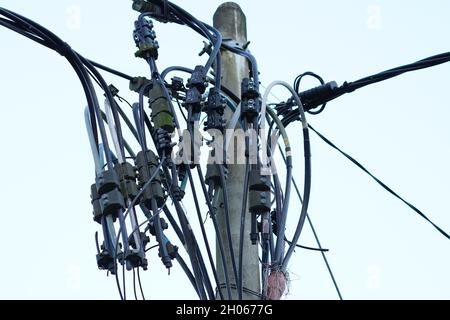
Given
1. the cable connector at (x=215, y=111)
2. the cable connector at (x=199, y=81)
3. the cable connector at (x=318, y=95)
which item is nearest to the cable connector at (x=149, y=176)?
the cable connector at (x=215, y=111)

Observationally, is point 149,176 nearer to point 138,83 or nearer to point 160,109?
point 160,109

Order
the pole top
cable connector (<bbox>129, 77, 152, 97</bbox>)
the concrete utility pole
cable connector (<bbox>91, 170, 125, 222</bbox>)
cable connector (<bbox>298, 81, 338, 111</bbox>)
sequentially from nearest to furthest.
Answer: cable connector (<bbox>91, 170, 125, 222</bbox>) < the concrete utility pole < cable connector (<bbox>129, 77, 152, 97</bbox>) < the pole top < cable connector (<bbox>298, 81, 338, 111</bbox>)

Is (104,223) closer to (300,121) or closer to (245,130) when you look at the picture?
(245,130)

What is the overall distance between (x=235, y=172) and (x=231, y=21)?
1503 millimetres

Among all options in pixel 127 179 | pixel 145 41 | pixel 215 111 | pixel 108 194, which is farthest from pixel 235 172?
pixel 145 41

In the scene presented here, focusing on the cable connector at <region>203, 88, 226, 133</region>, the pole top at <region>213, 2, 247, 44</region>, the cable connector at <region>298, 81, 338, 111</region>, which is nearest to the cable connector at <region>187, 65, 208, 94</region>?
the cable connector at <region>203, 88, 226, 133</region>

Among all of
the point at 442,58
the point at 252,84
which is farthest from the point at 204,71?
the point at 442,58

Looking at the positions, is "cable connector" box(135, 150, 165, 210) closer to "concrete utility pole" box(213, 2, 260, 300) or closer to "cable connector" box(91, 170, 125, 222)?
"cable connector" box(91, 170, 125, 222)

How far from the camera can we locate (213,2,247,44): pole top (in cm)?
895

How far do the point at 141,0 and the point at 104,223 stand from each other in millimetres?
2323

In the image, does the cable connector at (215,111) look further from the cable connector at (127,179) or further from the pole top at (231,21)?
the pole top at (231,21)
